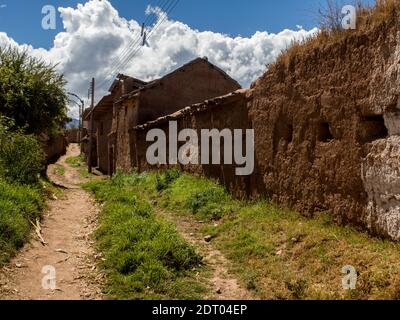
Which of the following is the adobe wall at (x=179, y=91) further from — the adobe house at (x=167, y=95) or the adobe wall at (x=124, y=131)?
the adobe wall at (x=124, y=131)

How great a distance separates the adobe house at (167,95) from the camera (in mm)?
18672

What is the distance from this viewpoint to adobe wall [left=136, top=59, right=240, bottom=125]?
18.8 metres

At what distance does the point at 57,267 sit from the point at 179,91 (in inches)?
557

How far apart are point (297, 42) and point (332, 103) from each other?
5.73ft

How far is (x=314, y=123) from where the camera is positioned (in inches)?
275

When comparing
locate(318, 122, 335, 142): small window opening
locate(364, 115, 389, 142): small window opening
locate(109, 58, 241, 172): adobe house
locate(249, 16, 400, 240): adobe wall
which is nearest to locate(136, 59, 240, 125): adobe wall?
Answer: locate(109, 58, 241, 172): adobe house

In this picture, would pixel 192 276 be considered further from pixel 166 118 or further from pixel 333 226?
pixel 166 118

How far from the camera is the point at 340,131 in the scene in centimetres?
636

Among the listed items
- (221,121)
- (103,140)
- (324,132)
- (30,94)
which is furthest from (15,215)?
(103,140)

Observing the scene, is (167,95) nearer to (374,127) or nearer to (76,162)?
(374,127)

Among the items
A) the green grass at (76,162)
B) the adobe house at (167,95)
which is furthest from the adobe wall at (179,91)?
the green grass at (76,162)

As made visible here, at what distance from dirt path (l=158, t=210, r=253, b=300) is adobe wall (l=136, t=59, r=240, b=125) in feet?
33.7
